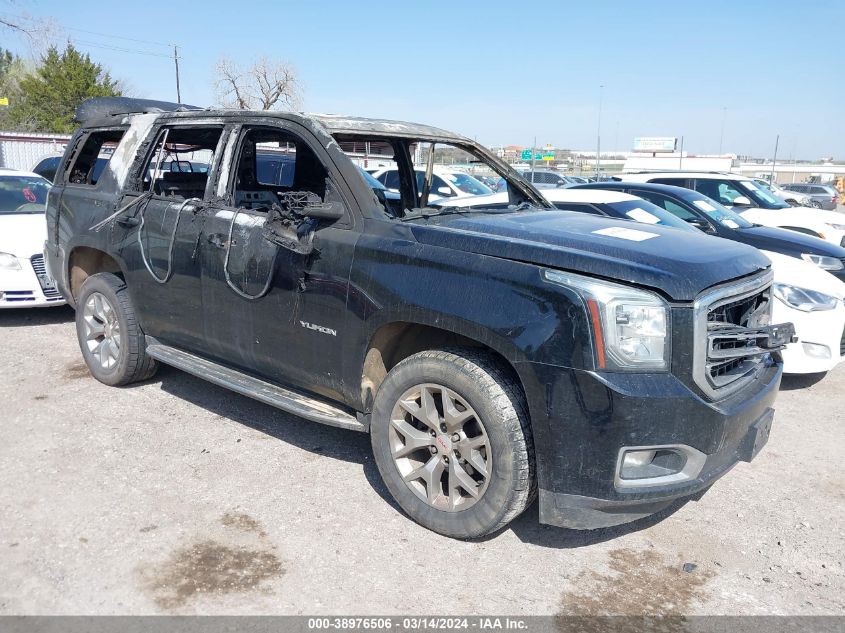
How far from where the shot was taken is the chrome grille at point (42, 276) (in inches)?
273

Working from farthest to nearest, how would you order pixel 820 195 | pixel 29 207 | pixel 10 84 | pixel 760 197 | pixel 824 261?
pixel 10 84
pixel 820 195
pixel 760 197
pixel 29 207
pixel 824 261

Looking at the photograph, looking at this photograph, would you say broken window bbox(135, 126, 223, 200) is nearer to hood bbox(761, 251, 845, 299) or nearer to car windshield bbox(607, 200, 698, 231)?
car windshield bbox(607, 200, 698, 231)

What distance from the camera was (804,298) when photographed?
549 cm

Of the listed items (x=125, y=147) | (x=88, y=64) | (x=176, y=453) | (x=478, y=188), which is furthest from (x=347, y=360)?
(x=88, y=64)

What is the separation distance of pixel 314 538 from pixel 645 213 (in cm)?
501

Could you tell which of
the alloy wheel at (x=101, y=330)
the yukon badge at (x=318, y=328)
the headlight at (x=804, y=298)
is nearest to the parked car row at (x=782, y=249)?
the headlight at (x=804, y=298)

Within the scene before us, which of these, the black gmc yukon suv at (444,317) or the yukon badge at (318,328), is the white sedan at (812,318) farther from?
the yukon badge at (318,328)

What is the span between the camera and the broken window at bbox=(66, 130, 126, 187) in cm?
548

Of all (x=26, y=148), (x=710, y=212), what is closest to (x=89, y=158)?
(x=710, y=212)

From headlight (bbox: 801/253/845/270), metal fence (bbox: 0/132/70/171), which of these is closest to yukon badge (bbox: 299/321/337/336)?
headlight (bbox: 801/253/845/270)

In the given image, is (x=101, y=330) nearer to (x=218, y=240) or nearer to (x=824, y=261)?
(x=218, y=240)

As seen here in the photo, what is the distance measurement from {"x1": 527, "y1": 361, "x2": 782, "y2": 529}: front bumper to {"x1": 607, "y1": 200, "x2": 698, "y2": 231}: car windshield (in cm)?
415

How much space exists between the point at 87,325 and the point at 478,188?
30.4 feet

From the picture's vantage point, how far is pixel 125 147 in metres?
4.96
